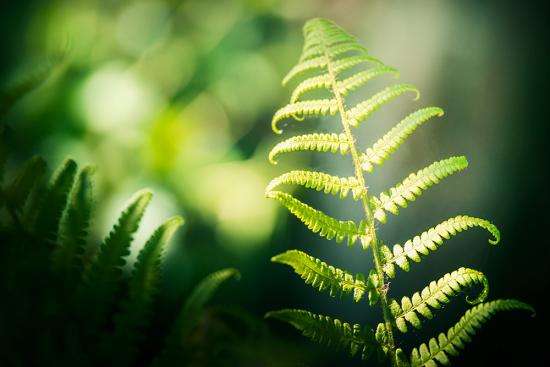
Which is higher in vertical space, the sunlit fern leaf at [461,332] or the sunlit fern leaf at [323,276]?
the sunlit fern leaf at [323,276]

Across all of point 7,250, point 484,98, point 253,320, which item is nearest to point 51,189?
point 7,250

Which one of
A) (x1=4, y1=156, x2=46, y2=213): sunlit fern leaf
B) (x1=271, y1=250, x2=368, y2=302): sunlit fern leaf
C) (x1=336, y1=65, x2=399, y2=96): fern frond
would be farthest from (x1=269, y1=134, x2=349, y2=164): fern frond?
(x1=4, y1=156, x2=46, y2=213): sunlit fern leaf

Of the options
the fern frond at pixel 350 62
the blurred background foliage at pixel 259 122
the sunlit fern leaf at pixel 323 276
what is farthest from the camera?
the blurred background foliage at pixel 259 122

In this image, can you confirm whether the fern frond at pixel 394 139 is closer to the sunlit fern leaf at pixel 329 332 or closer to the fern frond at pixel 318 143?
the fern frond at pixel 318 143

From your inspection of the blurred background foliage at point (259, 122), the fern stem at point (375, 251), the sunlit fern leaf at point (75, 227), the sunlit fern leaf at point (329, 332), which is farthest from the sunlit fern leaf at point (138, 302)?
the blurred background foliage at point (259, 122)

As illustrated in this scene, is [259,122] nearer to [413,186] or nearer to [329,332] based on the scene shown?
[413,186]

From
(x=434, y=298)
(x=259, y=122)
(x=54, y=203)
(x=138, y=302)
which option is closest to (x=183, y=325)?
(x=138, y=302)

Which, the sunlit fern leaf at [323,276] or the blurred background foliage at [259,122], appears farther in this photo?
the blurred background foliage at [259,122]

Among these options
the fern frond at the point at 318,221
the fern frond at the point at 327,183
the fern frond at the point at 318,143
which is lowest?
the fern frond at the point at 318,221
